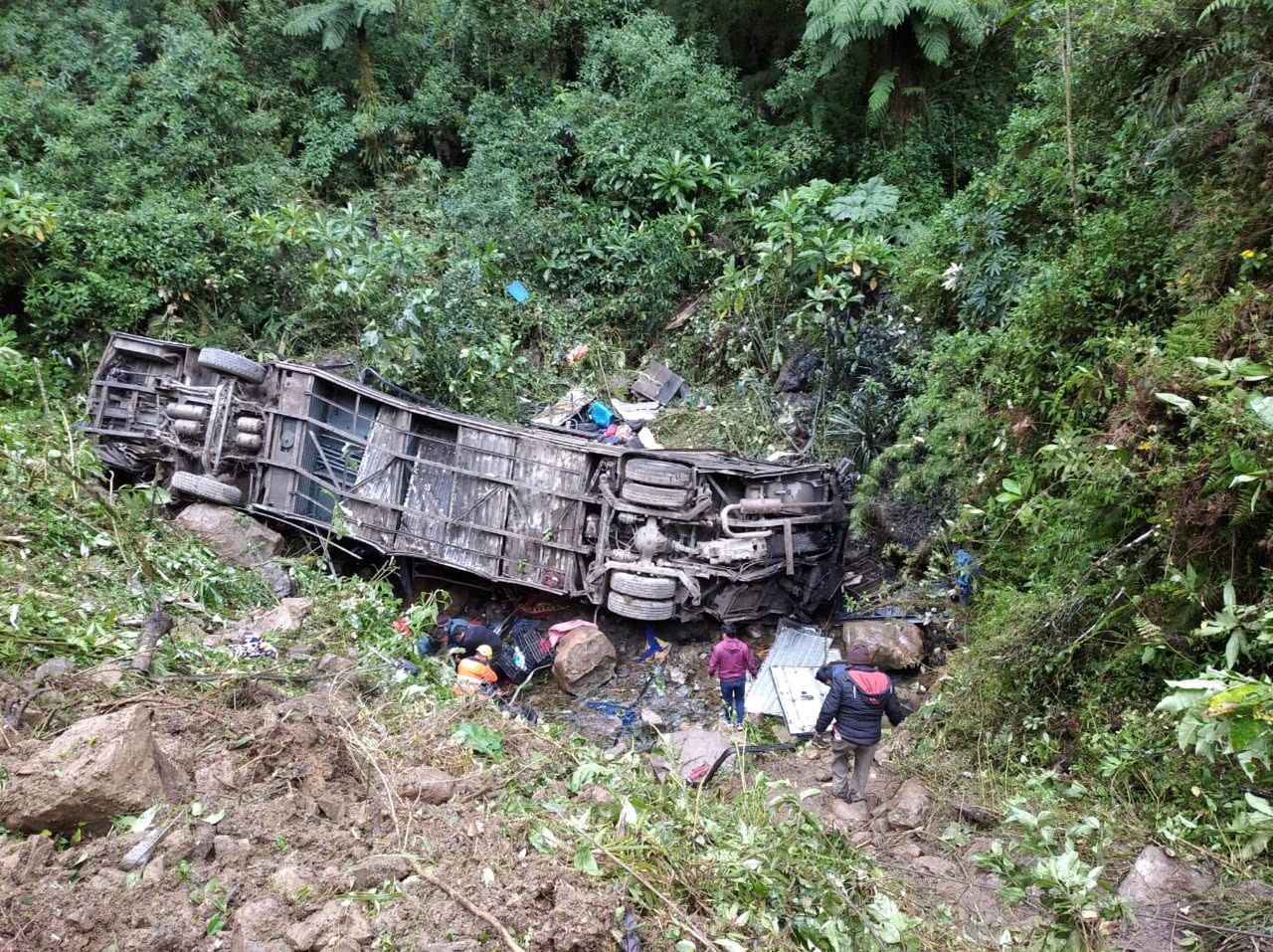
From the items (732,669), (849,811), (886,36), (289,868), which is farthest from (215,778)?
(886,36)

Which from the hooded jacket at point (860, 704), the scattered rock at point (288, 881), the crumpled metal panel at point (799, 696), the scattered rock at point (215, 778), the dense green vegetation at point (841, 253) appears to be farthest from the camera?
the crumpled metal panel at point (799, 696)

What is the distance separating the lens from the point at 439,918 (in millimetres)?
2996

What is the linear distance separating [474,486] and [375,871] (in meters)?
5.05

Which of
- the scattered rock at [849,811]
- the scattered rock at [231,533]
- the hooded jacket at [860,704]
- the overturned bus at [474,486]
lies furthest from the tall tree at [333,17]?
the scattered rock at [849,811]

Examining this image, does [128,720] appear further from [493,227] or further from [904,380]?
[493,227]

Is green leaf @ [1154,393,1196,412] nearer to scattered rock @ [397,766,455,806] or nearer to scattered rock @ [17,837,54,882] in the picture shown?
scattered rock @ [397,766,455,806]

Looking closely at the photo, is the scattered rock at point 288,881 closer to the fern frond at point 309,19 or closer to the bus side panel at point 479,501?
the bus side panel at point 479,501

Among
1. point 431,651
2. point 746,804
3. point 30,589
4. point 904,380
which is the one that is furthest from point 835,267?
point 30,589

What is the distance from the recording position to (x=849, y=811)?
18.2ft

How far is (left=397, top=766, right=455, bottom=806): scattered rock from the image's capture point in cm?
384

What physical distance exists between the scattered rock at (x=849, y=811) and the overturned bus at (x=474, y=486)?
2.32 m

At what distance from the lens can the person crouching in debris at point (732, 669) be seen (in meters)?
6.92

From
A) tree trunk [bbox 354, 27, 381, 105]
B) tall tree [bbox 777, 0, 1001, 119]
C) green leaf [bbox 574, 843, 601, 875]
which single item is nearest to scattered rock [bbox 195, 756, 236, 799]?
green leaf [bbox 574, 843, 601, 875]

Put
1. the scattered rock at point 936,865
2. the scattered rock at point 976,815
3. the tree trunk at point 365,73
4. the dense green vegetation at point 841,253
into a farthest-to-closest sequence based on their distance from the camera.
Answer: the tree trunk at point 365,73
the scattered rock at point 976,815
the dense green vegetation at point 841,253
the scattered rock at point 936,865
